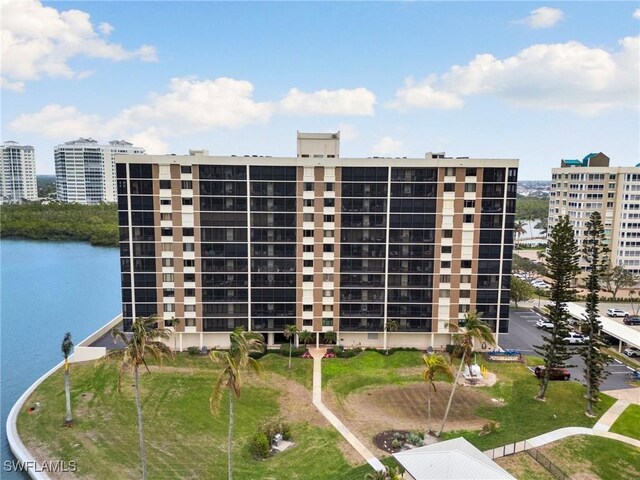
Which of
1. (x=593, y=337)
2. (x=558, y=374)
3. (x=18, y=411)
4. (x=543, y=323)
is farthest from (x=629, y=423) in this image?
(x=18, y=411)

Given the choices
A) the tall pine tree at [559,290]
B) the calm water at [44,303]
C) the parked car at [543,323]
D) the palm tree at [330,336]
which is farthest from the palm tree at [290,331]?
the parked car at [543,323]

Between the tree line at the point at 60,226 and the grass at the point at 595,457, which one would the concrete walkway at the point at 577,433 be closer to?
the grass at the point at 595,457

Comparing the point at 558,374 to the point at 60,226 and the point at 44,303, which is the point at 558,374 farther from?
the point at 60,226

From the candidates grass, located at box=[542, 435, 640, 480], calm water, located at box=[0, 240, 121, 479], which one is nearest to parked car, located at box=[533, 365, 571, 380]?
grass, located at box=[542, 435, 640, 480]

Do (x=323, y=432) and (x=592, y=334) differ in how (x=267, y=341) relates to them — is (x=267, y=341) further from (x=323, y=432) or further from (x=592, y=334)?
(x=592, y=334)

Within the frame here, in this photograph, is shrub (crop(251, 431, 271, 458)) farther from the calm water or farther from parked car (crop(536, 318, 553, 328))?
parked car (crop(536, 318, 553, 328))
